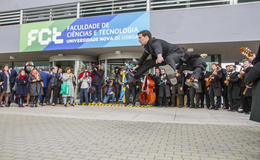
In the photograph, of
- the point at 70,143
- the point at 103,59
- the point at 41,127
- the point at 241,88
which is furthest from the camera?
the point at 103,59

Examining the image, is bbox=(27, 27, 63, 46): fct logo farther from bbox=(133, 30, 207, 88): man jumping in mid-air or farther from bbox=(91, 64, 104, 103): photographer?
bbox=(133, 30, 207, 88): man jumping in mid-air

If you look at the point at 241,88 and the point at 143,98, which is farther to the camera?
the point at 143,98

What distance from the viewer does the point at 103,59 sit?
14.6 metres

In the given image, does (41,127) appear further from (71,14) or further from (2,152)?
(71,14)

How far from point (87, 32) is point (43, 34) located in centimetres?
321

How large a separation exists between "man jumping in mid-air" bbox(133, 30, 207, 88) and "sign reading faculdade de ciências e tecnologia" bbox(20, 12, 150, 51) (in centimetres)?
669

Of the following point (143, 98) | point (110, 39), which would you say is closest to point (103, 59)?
point (110, 39)

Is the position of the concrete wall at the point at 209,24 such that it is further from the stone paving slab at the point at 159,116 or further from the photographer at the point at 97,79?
the stone paving slab at the point at 159,116

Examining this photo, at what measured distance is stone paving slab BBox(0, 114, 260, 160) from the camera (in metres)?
3.21

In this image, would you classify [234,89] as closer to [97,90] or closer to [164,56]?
[164,56]

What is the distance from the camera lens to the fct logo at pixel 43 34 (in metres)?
13.8

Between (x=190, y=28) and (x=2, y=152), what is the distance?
10.1 m

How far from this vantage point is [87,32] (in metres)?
13.1

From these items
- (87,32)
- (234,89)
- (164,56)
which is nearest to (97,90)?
(87,32)
